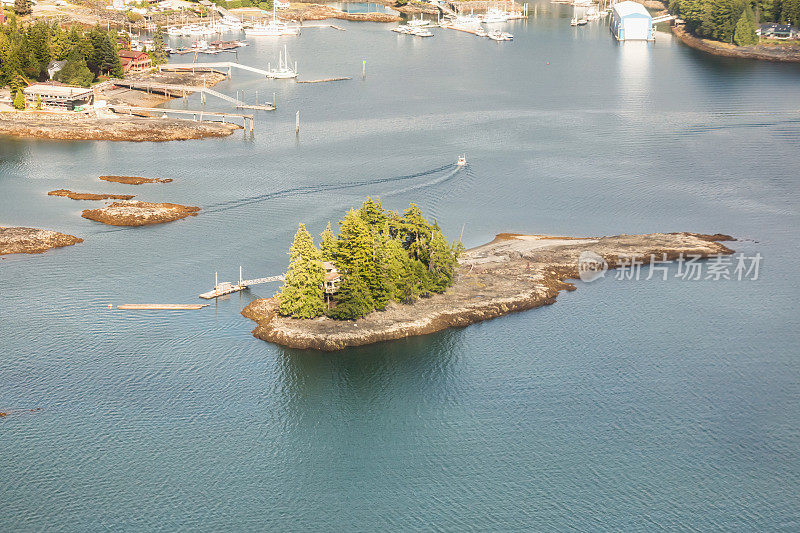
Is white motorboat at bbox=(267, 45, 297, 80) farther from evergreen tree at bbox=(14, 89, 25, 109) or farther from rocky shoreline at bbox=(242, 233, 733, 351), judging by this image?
rocky shoreline at bbox=(242, 233, 733, 351)

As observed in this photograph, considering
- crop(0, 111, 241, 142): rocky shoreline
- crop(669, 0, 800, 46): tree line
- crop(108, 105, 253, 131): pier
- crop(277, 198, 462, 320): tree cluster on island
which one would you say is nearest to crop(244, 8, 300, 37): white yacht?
crop(108, 105, 253, 131): pier

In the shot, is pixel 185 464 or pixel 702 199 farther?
pixel 702 199

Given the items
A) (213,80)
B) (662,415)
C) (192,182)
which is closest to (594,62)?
(213,80)

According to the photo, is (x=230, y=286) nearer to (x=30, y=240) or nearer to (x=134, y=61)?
(x=30, y=240)

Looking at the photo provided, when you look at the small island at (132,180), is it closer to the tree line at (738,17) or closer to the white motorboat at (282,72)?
the white motorboat at (282,72)

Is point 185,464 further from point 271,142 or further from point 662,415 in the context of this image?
point 271,142

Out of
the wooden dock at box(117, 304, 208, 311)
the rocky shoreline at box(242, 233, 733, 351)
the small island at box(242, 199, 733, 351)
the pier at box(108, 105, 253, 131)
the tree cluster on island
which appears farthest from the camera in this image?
the pier at box(108, 105, 253, 131)
